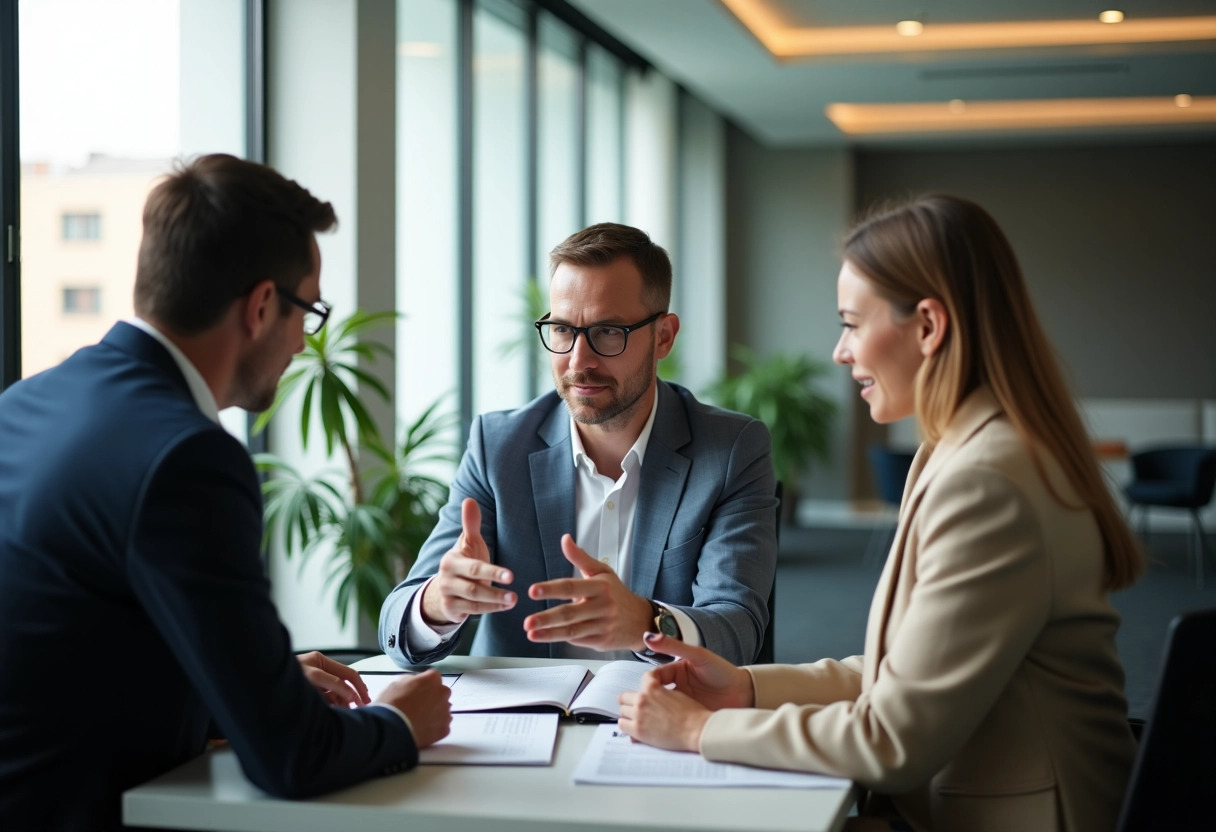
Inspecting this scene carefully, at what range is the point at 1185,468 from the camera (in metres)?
8.55

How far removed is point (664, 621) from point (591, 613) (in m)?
0.21

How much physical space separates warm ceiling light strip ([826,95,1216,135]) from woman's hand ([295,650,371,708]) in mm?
8949

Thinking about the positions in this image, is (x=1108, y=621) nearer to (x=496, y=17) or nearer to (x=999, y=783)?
(x=999, y=783)

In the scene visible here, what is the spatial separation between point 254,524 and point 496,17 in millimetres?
6199

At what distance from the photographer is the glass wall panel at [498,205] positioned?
23.3 ft

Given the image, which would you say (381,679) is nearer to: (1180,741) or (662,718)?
(662,718)

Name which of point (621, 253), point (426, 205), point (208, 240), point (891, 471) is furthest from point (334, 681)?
point (891, 471)

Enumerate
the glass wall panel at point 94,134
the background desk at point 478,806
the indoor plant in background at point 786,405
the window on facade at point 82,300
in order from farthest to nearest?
the indoor plant in background at point 786,405
the window on facade at point 82,300
the glass wall panel at point 94,134
the background desk at point 478,806

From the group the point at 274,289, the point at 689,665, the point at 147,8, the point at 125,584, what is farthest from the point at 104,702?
the point at 147,8

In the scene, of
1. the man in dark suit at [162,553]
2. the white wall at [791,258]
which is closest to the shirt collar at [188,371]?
the man in dark suit at [162,553]

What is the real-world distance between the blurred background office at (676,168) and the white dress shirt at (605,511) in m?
1.94

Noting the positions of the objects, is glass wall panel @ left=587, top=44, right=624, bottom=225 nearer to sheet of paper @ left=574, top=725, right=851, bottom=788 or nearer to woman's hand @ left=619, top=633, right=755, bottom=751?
woman's hand @ left=619, top=633, right=755, bottom=751

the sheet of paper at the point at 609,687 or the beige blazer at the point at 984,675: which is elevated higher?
the beige blazer at the point at 984,675

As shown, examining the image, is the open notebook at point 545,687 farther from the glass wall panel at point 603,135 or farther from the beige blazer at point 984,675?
the glass wall panel at point 603,135
